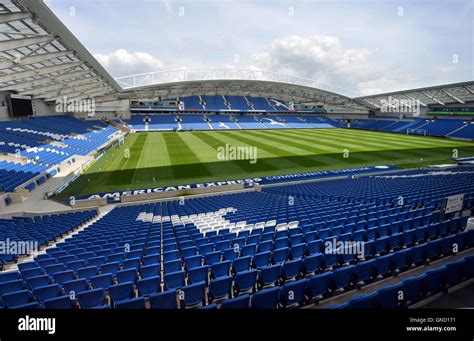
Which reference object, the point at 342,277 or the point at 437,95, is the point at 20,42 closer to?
the point at 342,277

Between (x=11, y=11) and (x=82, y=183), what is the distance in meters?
11.9

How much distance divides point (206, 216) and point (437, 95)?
62085 millimetres

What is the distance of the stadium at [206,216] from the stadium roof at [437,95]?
1.56 m

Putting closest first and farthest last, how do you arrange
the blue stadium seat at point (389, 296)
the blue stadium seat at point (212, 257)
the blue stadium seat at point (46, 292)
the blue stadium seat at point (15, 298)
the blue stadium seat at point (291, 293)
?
the blue stadium seat at point (389, 296) → the blue stadium seat at point (291, 293) → the blue stadium seat at point (15, 298) → the blue stadium seat at point (46, 292) → the blue stadium seat at point (212, 257)

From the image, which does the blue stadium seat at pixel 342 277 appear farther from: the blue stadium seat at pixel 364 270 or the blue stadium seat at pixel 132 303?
the blue stadium seat at pixel 132 303

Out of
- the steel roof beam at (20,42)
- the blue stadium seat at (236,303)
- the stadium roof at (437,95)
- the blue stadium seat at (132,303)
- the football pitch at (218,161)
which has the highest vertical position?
the stadium roof at (437,95)

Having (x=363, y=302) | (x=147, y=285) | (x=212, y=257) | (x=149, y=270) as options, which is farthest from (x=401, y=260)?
(x=149, y=270)

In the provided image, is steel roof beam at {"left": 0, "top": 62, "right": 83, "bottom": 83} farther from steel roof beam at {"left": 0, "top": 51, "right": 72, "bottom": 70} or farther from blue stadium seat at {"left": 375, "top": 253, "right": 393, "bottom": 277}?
blue stadium seat at {"left": 375, "top": 253, "right": 393, "bottom": 277}

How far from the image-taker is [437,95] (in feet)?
172

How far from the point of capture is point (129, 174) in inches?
869

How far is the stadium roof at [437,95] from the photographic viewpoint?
44.4 meters

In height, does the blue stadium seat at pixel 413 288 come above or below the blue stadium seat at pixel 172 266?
above

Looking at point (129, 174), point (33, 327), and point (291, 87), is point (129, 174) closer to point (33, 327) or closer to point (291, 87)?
point (33, 327)

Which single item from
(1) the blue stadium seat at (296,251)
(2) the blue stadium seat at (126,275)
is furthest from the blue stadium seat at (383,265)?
(2) the blue stadium seat at (126,275)
